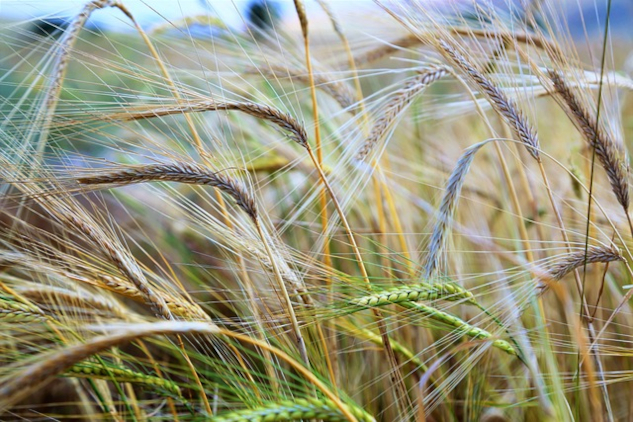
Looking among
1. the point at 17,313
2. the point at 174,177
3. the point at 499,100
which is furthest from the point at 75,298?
the point at 499,100

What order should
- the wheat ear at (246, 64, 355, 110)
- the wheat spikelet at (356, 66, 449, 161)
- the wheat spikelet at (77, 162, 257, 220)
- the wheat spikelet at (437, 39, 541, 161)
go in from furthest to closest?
the wheat ear at (246, 64, 355, 110) → the wheat spikelet at (356, 66, 449, 161) → the wheat spikelet at (437, 39, 541, 161) → the wheat spikelet at (77, 162, 257, 220)

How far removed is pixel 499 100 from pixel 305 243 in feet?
Answer: 2.23

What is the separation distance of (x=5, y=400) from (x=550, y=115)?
6.49ft

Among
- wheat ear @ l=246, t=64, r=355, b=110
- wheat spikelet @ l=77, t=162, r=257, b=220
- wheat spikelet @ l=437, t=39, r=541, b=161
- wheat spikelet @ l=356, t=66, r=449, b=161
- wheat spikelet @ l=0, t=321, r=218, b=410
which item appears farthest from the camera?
wheat ear @ l=246, t=64, r=355, b=110

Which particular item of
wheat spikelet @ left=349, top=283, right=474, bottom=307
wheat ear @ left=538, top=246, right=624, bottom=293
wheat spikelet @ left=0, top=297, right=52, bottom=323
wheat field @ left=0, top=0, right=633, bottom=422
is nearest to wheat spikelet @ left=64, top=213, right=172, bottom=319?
wheat field @ left=0, top=0, right=633, bottom=422

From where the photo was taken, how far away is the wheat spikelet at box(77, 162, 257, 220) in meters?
0.61

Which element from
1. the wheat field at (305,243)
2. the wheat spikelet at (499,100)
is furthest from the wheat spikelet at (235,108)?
the wheat spikelet at (499,100)

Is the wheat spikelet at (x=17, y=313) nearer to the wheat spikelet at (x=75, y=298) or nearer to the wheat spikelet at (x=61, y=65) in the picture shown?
the wheat spikelet at (x=75, y=298)

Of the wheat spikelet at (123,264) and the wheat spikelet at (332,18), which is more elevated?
the wheat spikelet at (332,18)

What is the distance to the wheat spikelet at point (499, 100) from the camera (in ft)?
2.39

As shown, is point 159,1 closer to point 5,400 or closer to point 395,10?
point 395,10

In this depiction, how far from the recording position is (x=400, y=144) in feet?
4.79

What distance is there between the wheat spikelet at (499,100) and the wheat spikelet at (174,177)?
1.18 ft

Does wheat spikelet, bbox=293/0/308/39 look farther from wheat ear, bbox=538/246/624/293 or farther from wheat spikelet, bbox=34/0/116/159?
wheat ear, bbox=538/246/624/293
